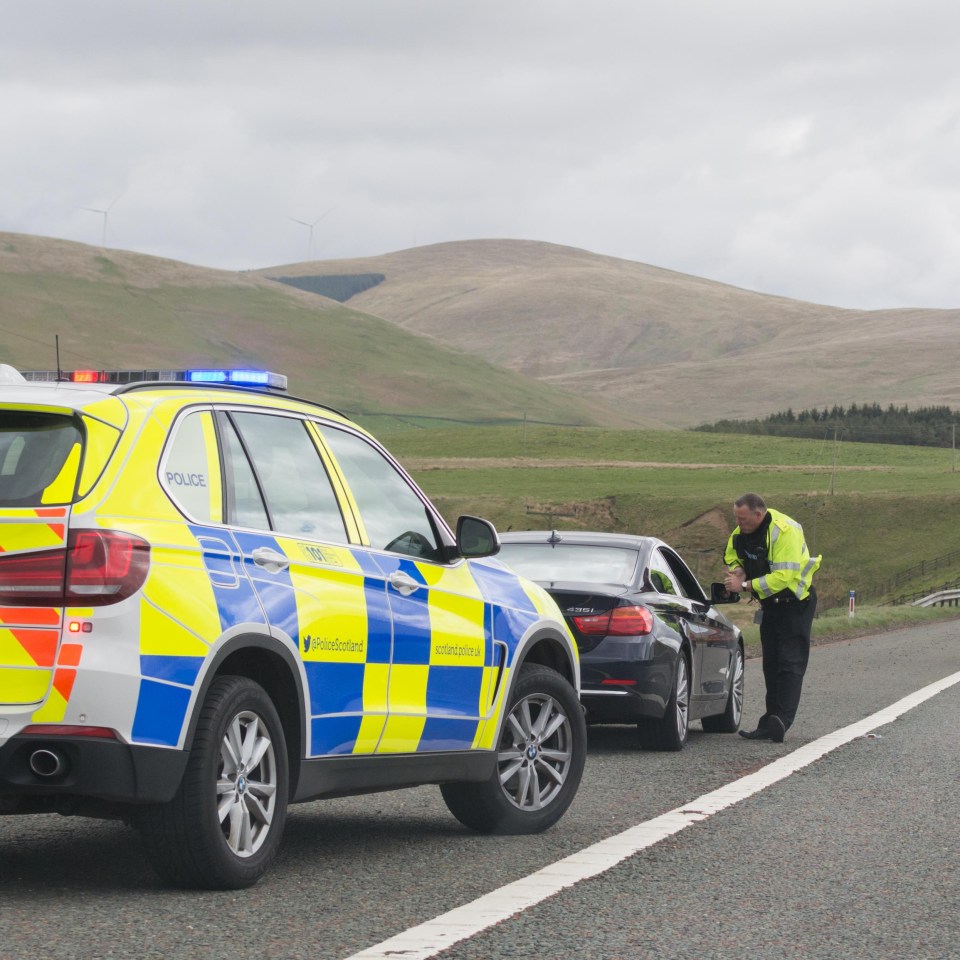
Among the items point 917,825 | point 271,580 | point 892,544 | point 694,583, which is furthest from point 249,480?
point 892,544

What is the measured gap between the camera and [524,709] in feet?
26.2

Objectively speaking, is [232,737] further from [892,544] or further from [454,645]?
[892,544]

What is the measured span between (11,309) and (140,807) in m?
186

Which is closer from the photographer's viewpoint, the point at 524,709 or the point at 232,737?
the point at 232,737

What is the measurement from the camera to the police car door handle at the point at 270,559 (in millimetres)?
6141

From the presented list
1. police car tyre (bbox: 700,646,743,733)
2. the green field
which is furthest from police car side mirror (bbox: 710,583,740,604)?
the green field

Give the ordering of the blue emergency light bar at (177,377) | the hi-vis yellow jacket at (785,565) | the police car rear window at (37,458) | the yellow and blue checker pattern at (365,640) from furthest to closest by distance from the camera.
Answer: the hi-vis yellow jacket at (785,565), the blue emergency light bar at (177,377), the yellow and blue checker pattern at (365,640), the police car rear window at (37,458)

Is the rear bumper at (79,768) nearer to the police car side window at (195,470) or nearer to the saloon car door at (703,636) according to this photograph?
the police car side window at (195,470)

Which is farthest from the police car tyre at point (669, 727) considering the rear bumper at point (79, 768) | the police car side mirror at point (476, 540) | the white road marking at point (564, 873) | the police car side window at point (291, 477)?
the rear bumper at point (79, 768)

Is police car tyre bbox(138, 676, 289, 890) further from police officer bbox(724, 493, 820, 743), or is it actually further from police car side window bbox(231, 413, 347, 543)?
police officer bbox(724, 493, 820, 743)

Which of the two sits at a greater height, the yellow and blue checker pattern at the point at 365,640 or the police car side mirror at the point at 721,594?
the yellow and blue checker pattern at the point at 365,640

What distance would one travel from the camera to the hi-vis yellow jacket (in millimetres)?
12461

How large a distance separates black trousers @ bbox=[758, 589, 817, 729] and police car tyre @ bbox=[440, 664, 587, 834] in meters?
4.41

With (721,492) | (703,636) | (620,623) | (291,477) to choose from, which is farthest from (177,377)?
(721,492)
